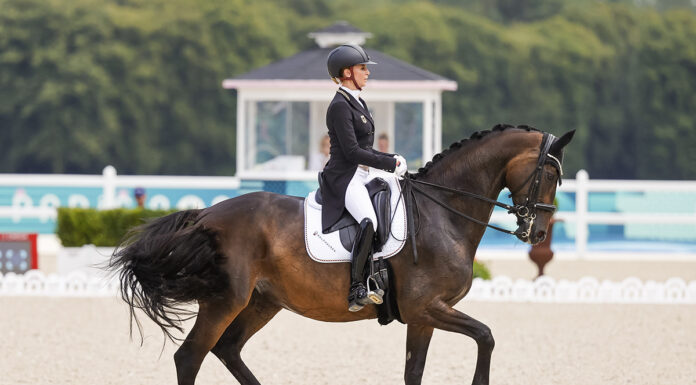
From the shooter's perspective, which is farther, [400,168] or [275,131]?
[275,131]

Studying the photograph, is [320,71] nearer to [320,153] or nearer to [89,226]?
[320,153]

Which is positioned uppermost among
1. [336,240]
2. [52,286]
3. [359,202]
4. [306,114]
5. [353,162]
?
[306,114]

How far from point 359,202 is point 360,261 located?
346 millimetres

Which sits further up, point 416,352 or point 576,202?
point 576,202

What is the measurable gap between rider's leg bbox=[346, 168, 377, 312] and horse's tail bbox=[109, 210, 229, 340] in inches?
29.9

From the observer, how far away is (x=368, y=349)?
9680 mm

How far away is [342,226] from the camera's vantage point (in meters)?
6.54

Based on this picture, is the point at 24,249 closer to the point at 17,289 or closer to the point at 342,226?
the point at 17,289

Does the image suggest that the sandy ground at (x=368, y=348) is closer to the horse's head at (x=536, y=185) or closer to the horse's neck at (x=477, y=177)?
the horse's neck at (x=477, y=177)

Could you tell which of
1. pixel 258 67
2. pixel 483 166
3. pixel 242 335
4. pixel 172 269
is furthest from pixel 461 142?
pixel 258 67

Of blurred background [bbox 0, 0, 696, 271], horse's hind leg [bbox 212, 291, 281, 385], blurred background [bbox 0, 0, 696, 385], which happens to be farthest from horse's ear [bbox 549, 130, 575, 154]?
blurred background [bbox 0, 0, 696, 271]

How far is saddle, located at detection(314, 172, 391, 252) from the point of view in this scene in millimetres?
6473

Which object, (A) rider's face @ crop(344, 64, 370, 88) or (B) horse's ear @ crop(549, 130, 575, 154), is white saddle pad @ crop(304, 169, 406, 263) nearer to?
(A) rider's face @ crop(344, 64, 370, 88)

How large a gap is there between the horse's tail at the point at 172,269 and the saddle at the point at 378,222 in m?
0.72
